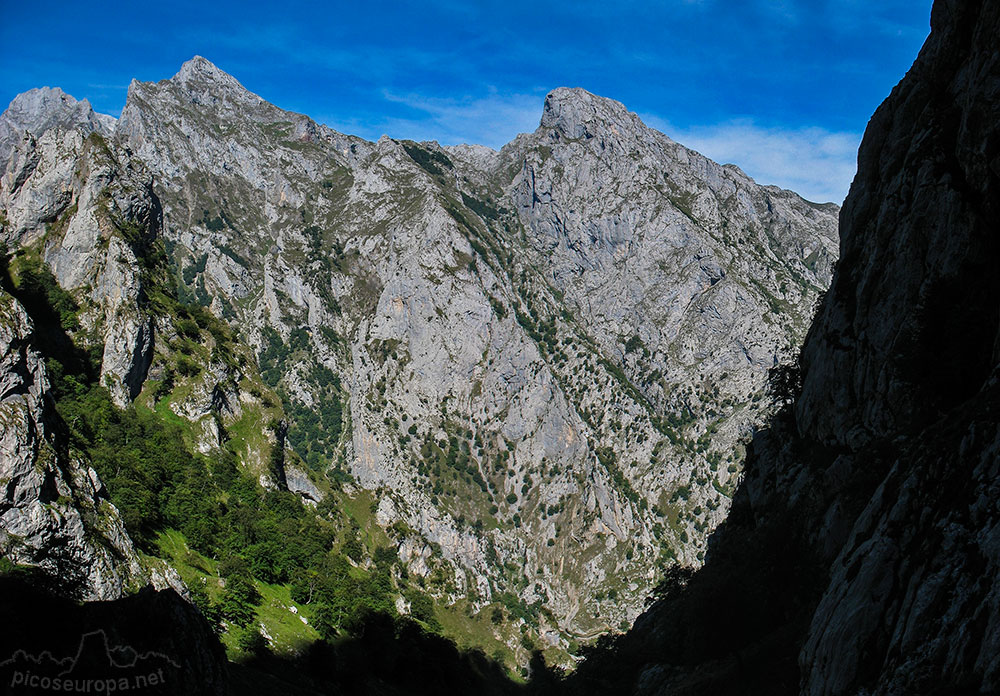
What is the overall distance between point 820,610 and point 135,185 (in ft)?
333

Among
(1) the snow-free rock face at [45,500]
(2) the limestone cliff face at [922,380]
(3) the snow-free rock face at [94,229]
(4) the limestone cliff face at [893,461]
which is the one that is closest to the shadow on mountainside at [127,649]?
(1) the snow-free rock face at [45,500]

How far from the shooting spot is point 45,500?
3338 centimetres

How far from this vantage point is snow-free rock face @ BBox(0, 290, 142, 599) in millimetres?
30562

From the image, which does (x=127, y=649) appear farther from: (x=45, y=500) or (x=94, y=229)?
(x=94, y=229)

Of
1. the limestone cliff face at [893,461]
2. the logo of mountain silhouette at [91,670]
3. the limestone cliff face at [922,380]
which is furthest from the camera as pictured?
the logo of mountain silhouette at [91,670]

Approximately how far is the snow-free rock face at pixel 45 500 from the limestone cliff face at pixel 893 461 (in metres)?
33.8

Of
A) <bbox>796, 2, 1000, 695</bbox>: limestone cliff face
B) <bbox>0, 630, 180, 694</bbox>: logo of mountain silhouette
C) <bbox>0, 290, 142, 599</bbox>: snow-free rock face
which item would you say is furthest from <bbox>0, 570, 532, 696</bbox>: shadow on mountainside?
<bbox>796, 2, 1000, 695</bbox>: limestone cliff face

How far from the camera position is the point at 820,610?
2703 cm

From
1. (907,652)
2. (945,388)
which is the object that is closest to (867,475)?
(945,388)

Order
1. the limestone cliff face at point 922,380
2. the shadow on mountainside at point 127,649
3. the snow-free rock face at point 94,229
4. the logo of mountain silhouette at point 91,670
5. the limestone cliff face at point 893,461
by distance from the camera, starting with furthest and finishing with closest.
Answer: the snow-free rock face at point 94,229, the shadow on mountainside at point 127,649, the logo of mountain silhouette at point 91,670, the limestone cliff face at point 893,461, the limestone cliff face at point 922,380

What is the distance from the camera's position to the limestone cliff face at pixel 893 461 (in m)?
19.2

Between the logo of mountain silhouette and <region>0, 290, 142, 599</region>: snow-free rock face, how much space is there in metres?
4.25

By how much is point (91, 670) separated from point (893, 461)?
126ft

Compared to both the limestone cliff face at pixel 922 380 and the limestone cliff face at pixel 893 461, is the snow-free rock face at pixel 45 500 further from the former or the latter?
the limestone cliff face at pixel 893 461
